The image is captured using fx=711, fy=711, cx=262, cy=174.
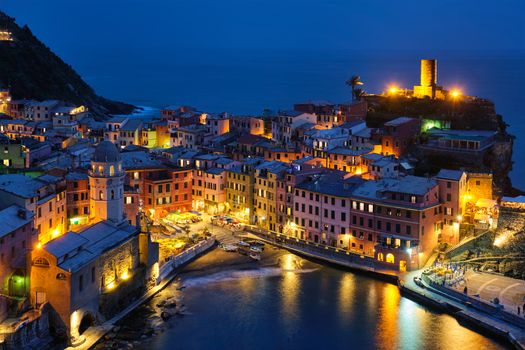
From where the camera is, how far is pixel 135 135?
7369cm

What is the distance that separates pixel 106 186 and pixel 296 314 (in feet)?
45.6

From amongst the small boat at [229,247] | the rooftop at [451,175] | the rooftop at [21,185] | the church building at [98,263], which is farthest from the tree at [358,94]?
the rooftop at [21,185]

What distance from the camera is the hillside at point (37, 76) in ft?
328

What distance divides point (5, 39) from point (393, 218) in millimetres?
85496

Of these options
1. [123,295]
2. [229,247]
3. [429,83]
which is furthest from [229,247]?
[429,83]

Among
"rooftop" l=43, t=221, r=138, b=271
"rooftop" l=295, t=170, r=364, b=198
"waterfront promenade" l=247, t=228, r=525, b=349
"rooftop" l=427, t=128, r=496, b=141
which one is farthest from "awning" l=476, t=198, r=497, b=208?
"rooftop" l=43, t=221, r=138, b=271

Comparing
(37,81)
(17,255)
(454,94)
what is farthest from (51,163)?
(37,81)

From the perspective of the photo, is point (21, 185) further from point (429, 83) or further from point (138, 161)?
point (429, 83)

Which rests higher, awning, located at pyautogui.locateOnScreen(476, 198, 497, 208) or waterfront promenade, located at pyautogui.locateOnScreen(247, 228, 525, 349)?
awning, located at pyautogui.locateOnScreen(476, 198, 497, 208)

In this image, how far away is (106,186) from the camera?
43.1 meters

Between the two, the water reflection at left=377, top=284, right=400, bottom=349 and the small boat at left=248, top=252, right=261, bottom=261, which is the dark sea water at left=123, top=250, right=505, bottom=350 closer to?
the water reflection at left=377, top=284, right=400, bottom=349

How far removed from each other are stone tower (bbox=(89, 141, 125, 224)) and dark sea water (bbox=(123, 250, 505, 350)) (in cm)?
591

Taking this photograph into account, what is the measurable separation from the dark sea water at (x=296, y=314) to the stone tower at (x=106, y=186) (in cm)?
591

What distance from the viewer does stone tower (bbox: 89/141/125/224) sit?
43.0m
